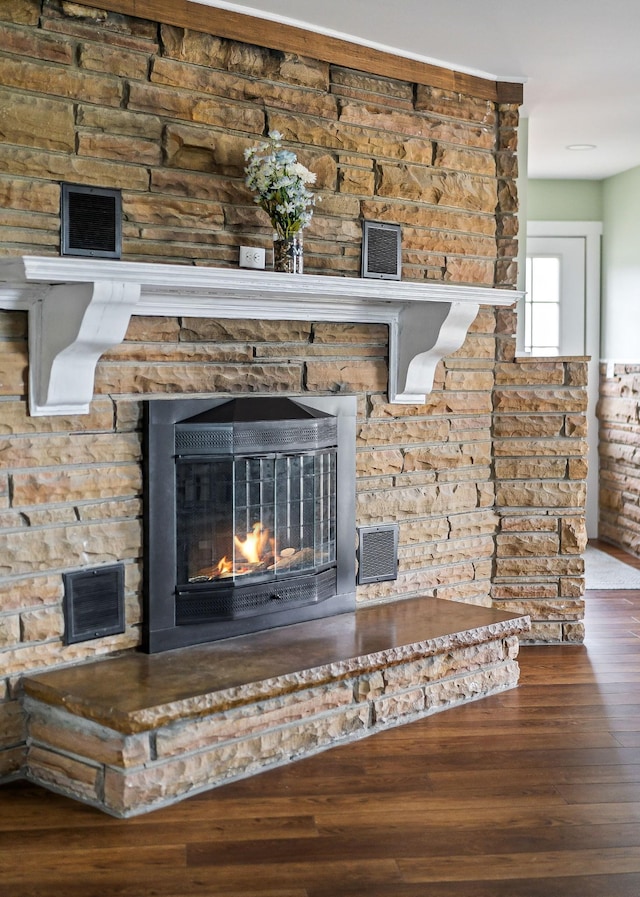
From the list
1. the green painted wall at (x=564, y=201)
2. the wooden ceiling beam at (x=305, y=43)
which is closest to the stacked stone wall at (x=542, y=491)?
the wooden ceiling beam at (x=305, y=43)

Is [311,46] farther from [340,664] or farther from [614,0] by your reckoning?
[340,664]

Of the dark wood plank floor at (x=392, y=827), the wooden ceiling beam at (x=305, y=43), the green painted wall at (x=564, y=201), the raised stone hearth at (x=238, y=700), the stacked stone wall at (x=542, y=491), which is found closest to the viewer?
the dark wood plank floor at (x=392, y=827)

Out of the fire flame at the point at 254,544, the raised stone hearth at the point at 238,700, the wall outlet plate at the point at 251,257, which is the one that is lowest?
the raised stone hearth at the point at 238,700

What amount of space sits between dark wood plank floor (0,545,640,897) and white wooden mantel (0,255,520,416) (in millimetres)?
1238

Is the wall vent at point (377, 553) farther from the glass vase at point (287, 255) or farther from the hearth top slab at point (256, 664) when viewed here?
the glass vase at point (287, 255)

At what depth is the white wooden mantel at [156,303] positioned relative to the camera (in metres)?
2.88

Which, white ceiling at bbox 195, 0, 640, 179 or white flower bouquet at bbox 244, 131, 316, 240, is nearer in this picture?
white flower bouquet at bbox 244, 131, 316, 240

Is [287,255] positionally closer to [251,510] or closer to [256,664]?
[251,510]

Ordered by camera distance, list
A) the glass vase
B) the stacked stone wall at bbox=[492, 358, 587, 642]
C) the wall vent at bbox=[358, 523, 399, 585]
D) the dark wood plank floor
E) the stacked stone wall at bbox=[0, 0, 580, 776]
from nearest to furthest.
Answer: the dark wood plank floor, the stacked stone wall at bbox=[0, 0, 580, 776], the glass vase, the wall vent at bbox=[358, 523, 399, 585], the stacked stone wall at bbox=[492, 358, 587, 642]

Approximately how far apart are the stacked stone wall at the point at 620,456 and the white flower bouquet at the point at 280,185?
11.7ft

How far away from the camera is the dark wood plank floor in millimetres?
2473

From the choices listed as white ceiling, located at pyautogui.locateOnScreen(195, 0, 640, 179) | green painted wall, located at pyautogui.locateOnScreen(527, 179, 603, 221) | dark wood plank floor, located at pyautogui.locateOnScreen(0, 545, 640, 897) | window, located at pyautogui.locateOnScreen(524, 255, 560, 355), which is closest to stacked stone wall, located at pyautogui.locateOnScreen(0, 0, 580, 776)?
Result: white ceiling, located at pyautogui.locateOnScreen(195, 0, 640, 179)

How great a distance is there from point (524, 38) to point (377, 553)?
2052 mm

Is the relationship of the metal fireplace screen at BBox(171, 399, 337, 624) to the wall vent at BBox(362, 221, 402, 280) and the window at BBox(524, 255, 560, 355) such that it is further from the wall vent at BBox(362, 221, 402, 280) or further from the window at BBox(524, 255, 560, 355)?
the window at BBox(524, 255, 560, 355)
